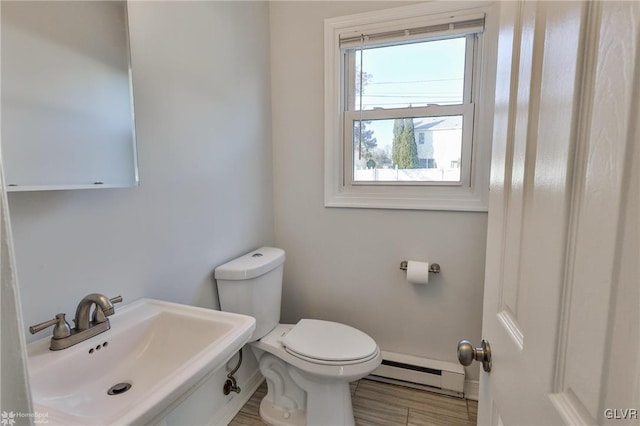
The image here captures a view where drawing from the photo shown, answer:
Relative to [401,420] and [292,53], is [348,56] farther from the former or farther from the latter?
[401,420]

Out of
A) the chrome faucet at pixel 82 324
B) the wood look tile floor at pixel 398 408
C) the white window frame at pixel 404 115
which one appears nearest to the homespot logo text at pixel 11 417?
the chrome faucet at pixel 82 324

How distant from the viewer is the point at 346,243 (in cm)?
193

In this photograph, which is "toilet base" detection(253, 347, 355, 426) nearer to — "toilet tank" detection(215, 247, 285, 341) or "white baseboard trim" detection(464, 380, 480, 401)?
"toilet tank" detection(215, 247, 285, 341)

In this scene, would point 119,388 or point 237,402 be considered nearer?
point 119,388

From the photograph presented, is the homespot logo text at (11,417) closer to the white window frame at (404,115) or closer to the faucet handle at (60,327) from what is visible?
the faucet handle at (60,327)

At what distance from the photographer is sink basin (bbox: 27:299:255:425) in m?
0.65

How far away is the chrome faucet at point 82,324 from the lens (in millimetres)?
817

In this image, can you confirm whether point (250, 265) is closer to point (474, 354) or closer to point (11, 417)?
point (474, 354)

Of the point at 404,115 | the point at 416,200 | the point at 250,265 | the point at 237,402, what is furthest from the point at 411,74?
the point at 237,402

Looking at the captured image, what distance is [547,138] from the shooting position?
0.43 meters

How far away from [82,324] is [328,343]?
987 mm

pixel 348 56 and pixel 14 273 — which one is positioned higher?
pixel 348 56

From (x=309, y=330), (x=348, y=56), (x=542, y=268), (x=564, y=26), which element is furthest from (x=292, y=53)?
(x=542, y=268)

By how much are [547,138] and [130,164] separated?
1144 mm
